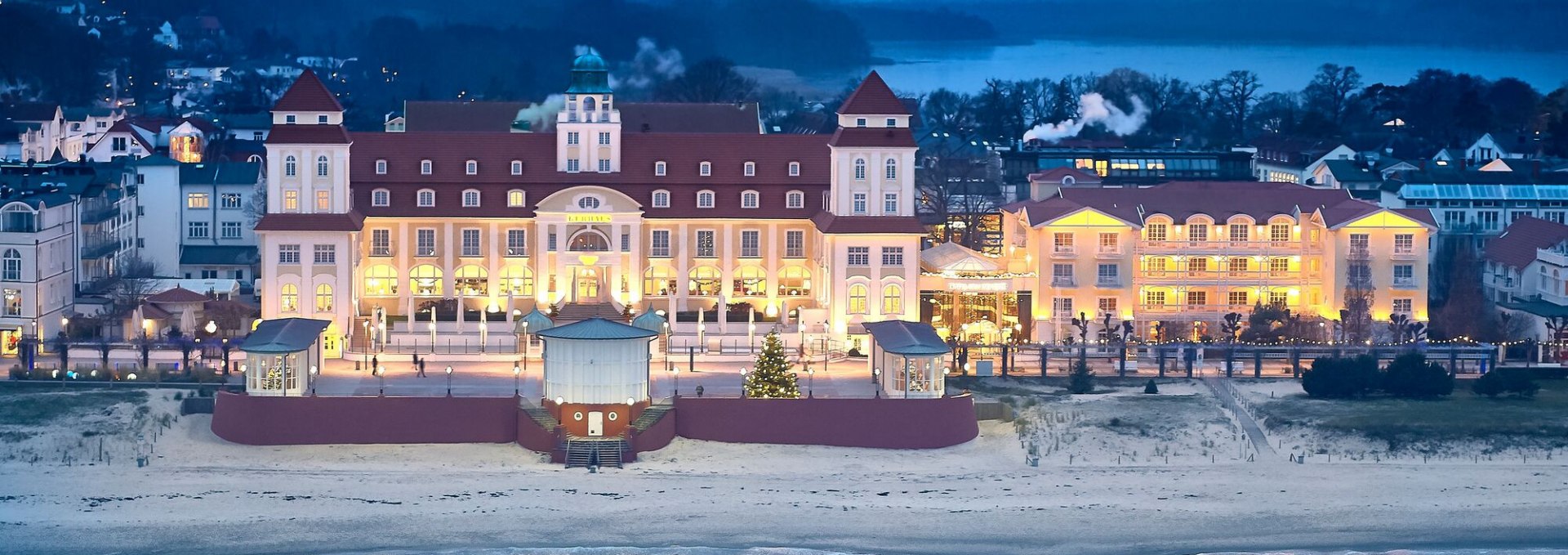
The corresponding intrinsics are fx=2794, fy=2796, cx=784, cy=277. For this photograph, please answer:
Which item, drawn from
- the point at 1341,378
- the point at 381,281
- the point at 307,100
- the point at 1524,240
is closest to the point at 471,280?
the point at 381,281

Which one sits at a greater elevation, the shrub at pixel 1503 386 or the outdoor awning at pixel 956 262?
the outdoor awning at pixel 956 262

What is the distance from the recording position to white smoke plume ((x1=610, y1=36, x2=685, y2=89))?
534 ft

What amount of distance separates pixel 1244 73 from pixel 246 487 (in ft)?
360

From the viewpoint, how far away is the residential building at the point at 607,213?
88562 mm

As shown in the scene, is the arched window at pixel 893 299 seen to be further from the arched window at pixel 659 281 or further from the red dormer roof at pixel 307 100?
the red dormer roof at pixel 307 100

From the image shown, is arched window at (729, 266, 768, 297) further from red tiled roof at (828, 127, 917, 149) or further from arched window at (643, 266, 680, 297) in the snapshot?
red tiled roof at (828, 127, 917, 149)

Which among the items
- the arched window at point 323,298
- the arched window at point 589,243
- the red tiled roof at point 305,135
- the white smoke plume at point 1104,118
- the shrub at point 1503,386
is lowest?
the shrub at point 1503,386

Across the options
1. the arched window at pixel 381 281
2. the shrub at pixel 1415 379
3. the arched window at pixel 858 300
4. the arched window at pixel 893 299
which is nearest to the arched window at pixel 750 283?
the arched window at pixel 858 300

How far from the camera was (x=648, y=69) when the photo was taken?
167 meters

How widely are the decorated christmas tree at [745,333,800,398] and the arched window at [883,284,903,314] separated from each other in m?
10.8

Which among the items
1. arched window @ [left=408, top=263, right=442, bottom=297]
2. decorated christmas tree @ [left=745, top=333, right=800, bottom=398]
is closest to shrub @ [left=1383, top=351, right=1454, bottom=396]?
decorated christmas tree @ [left=745, top=333, right=800, bottom=398]

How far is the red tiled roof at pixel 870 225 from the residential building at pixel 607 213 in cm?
8

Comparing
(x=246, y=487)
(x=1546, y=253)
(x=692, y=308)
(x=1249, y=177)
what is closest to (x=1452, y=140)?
(x=1249, y=177)

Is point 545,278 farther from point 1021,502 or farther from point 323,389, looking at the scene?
point 1021,502
